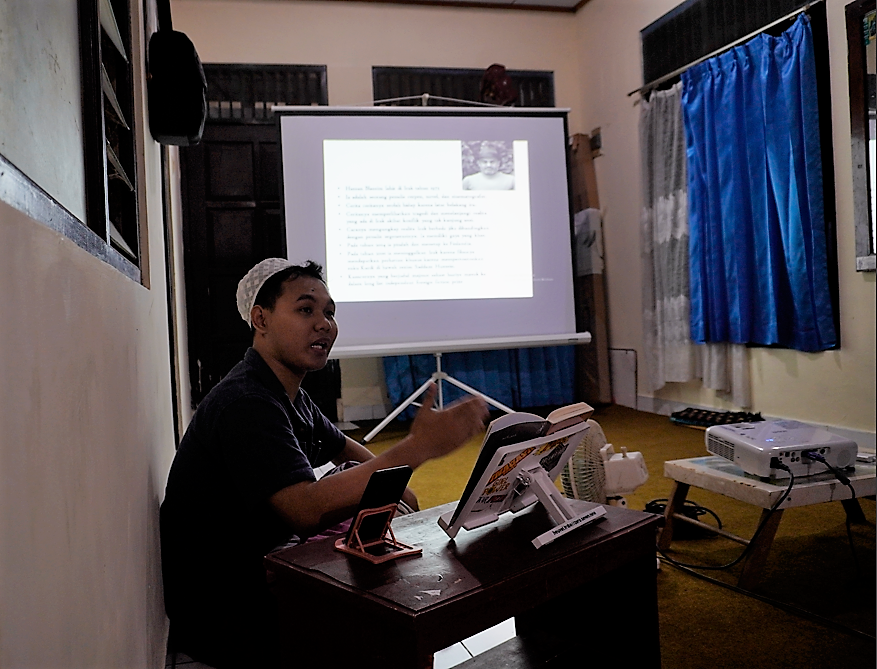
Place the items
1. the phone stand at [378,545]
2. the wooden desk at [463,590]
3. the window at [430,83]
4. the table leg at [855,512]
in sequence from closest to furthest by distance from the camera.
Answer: the wooden desk at [463,590], the phone stand at [378,545], the table leg at [855,512], the window at [430,83]

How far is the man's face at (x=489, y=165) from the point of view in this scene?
461cm

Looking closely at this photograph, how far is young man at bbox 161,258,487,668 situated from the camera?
1377mm

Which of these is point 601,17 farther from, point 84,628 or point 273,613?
point 84,628

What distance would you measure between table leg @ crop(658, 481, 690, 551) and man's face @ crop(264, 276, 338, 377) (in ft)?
4.05

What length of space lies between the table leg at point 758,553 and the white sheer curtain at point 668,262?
7.96 feet

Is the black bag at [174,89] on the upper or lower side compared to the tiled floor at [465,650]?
upper

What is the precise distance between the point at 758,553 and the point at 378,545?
46.2 inches

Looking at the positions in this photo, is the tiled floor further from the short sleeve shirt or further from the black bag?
the black bag

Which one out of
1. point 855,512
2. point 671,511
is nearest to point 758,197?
point 855,512

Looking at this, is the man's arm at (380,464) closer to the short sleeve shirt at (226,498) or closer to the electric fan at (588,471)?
the short sleeve shirt at (226,498)

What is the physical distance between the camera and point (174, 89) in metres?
2.10

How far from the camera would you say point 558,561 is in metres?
1.14

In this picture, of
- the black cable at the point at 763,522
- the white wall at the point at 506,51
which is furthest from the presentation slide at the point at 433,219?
the black cable at the point at 763,522

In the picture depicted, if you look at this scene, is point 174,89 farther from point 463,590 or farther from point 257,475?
point 463,590
